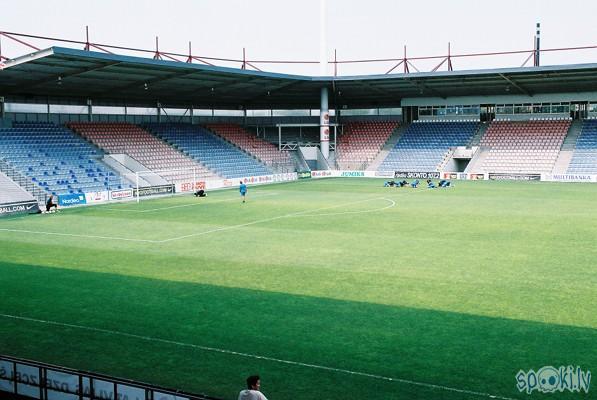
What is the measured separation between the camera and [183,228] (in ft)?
102

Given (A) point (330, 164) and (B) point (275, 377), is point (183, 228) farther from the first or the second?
(A) point (330, 164)

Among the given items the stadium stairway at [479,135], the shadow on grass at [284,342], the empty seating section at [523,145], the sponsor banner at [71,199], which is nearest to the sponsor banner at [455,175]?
the empty seating section at [523,145]

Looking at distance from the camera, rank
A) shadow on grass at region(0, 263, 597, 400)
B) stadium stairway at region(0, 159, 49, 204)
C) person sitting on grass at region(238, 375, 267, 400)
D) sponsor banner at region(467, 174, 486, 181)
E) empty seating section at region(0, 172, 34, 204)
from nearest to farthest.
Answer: person sitting on grass at region(238, 375, 267, 400)
shadow on grass at region(0, 263, 597, 400)
empty seating section at region(0, 172, 34, 204)
stadium stairway at region(0, 159, 49, 204)
sponsor banner at region(467, 174, 486, 181)

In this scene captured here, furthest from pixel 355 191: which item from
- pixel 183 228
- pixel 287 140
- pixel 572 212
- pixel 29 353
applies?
pixel 29 353

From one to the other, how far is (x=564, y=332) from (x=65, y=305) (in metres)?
12.7

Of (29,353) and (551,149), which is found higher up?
(551,149)

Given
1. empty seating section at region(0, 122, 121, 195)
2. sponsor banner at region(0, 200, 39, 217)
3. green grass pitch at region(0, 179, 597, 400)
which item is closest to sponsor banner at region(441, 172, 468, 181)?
green grass pitch at region(0, 179, 597, 400)

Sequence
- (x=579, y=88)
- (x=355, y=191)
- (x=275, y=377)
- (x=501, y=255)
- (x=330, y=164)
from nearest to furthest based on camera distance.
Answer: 1. (x=275, y=377)
2. (x=501, y=255)
3. (x=355, y=191)
4. (x=579, y=88)
5. (x=330, y=164)

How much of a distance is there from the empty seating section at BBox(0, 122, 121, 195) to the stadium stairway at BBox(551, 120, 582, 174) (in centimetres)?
4213

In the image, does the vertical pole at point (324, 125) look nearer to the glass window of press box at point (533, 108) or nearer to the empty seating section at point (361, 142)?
the empty seating section at point (361, 142)

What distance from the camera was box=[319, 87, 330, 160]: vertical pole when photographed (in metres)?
69.5

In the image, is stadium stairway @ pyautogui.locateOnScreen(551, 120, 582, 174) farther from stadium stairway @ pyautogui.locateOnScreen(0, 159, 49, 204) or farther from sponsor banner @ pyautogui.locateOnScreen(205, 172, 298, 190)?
stadium stairway @ pyautogui.locateOnScreen(0, 159, 49, 204)

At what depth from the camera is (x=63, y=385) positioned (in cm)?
966

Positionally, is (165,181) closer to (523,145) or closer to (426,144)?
(426,144)
